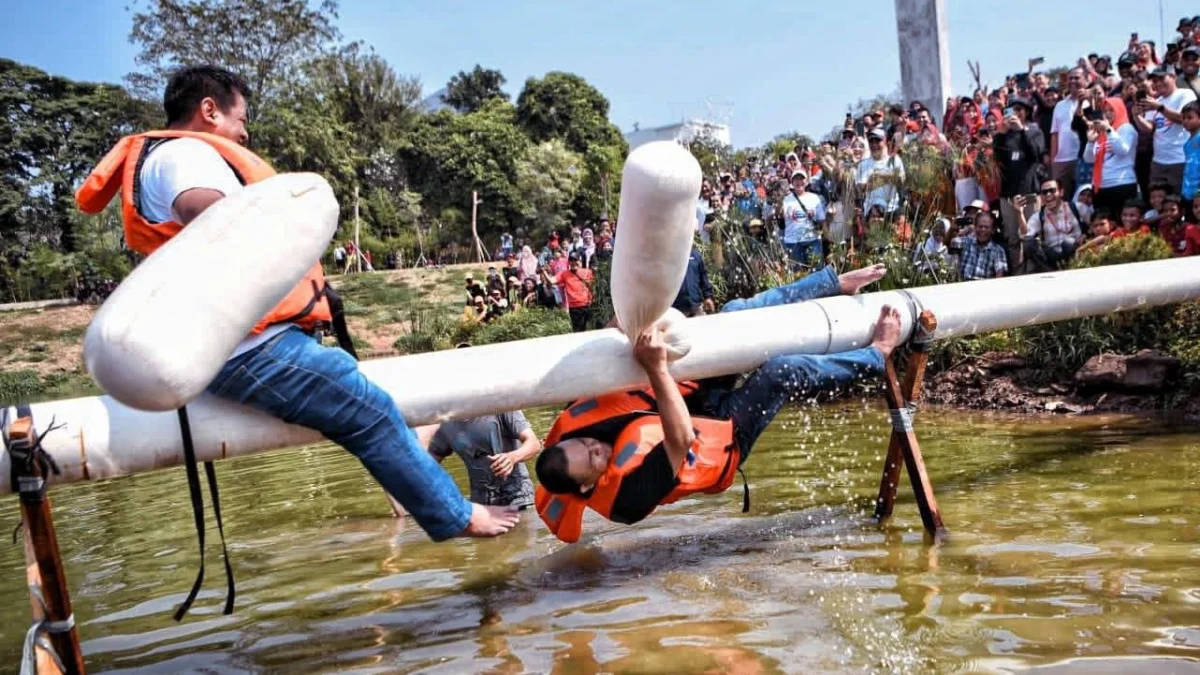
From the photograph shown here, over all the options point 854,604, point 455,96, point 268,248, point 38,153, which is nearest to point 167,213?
point 268,248

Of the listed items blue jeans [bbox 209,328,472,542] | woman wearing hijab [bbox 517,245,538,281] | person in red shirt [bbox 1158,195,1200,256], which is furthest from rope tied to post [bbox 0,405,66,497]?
woman wearing hijab [bbox 517,245,538,281]

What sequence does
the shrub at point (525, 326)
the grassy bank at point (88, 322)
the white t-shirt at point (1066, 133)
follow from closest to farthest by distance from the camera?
the white t-shirt at point (1066, 133) → the shrub at point (525, 326) → the grassy bank at point (88, 322)

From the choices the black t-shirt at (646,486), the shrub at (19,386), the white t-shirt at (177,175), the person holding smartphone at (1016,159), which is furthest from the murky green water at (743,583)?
the shrub at (19,386)

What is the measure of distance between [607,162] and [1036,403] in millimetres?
38969

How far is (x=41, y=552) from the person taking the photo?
3.54 meters

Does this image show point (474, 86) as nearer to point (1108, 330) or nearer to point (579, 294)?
point (579, 294)

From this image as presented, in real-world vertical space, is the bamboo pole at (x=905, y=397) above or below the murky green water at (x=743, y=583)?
above

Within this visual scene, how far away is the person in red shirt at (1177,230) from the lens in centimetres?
884

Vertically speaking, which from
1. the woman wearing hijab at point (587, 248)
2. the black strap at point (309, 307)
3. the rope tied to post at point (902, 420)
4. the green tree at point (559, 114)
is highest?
the green tree at point (559, 114)

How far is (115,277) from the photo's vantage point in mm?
37438

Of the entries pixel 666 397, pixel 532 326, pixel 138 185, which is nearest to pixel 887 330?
pixel 666 397

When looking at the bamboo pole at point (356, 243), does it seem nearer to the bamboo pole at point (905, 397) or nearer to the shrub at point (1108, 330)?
the shrub at point (1108, 330)

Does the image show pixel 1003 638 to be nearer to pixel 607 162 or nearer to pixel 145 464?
pixel 145 464

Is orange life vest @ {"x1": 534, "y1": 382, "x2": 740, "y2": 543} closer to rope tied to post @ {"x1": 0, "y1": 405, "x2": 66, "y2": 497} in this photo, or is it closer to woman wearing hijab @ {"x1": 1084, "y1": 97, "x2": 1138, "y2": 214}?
rope tied to post @ {"x1": 0, "y1": 405, "x2": 66, "y2": 497}
